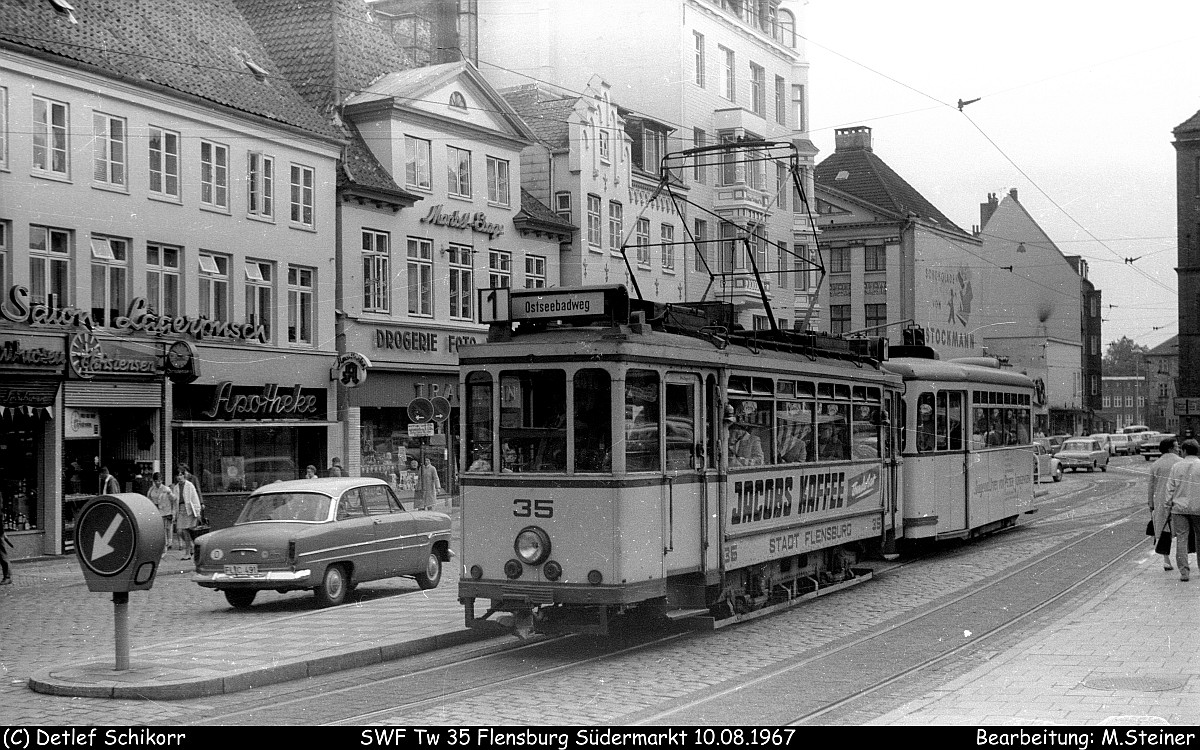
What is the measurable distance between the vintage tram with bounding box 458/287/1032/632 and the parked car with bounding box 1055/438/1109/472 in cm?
4478

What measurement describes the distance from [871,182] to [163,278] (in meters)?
42.1

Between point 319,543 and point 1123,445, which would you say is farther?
point 1123,445

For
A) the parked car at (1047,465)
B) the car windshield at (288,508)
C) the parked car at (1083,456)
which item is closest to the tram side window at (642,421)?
the car windshield at (288,508)

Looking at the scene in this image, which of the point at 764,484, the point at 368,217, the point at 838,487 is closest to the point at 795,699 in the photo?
the point at 764,484

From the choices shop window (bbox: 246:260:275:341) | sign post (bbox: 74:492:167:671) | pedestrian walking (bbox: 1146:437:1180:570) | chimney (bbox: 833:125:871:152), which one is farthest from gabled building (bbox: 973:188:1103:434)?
sign post (bbox: 74:492:167:671)

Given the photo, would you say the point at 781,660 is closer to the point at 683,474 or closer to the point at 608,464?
the point at 683,474

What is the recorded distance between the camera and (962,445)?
20.7 metres

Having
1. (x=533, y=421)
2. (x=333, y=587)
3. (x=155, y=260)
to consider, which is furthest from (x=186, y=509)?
(x=533, y=421)

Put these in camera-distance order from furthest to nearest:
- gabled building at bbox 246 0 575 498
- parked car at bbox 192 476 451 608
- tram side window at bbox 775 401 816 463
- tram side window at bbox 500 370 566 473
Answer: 1. gabled building at bbox 246 0 575 498
2. parked car at bbox 192 476 451 608
3. tram side window at bbox 775 401 816 463
4. tram side window at bbox 500 370 566 473

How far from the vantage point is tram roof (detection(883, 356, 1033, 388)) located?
1936 cm

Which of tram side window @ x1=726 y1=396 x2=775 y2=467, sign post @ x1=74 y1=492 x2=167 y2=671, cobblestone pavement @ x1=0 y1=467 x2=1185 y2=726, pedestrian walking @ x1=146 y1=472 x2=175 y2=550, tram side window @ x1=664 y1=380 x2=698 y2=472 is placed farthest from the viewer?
pedestrian walking @ x1=146 y1=472 x2=175 y2=550

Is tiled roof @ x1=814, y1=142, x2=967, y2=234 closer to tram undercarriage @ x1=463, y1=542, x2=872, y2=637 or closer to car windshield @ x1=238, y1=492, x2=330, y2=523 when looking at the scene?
tram undercarriage @ x1=463, y1=542, x2=872, y2=637

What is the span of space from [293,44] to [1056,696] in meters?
32.2

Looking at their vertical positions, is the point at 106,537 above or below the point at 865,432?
below
